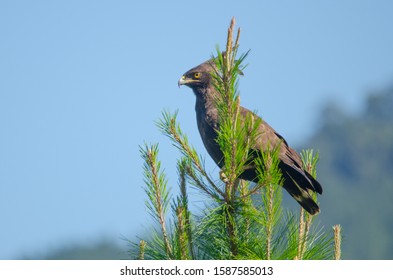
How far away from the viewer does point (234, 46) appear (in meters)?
6.61

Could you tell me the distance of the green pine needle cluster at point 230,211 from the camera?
21.8 feet

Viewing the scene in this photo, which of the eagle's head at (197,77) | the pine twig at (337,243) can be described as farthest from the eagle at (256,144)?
the pine twig at (337,243)

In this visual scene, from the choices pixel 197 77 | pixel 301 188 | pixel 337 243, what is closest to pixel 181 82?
pixel 197 77

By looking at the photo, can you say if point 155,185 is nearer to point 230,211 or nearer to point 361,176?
point 230,211

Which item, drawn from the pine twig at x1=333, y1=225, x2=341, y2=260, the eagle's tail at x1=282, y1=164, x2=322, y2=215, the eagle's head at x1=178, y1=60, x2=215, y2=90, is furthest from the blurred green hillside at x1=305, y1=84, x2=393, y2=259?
the pine twig at x1=333, y1=225, x2=341, y2=260

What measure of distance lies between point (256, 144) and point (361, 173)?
590ft

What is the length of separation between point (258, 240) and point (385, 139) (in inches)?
6824

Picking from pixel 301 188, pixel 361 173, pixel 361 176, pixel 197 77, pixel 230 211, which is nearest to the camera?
pixel 230 211

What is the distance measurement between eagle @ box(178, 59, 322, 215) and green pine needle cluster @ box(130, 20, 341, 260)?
7.3 inches

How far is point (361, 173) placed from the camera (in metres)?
184

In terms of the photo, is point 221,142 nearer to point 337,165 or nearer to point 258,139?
point 258,139

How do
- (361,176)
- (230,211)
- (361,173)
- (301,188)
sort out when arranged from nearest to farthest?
(230,211) → (301,188) → (361,176) → (361,173)

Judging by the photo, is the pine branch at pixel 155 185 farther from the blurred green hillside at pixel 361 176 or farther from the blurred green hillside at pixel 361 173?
the blurred green hillside at pixel 361 173

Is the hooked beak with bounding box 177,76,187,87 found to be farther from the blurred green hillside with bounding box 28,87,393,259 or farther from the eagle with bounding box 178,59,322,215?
the blurred green hillside with bounding box 28,87,393,259
